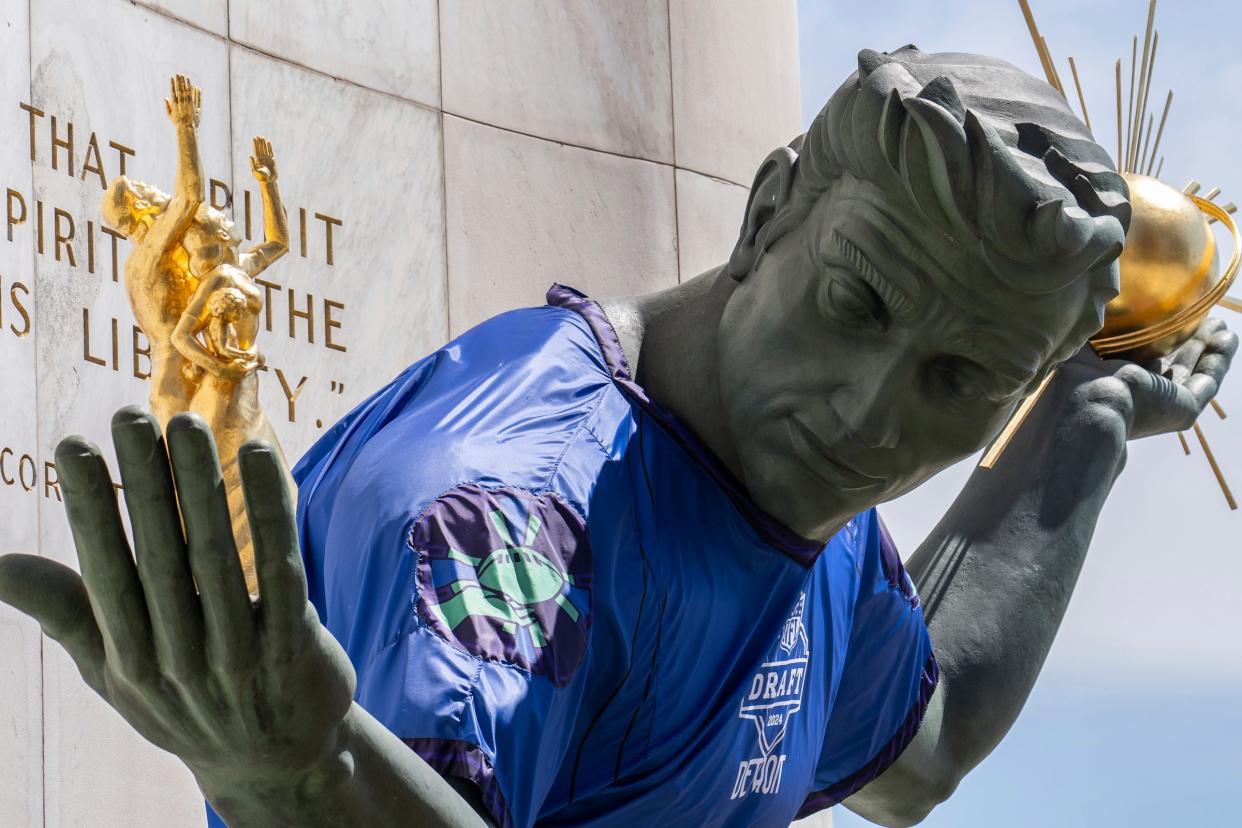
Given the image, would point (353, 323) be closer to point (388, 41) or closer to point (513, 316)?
point (388, 41)

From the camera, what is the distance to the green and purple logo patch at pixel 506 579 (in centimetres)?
349

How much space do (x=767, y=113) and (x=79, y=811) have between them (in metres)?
3.48

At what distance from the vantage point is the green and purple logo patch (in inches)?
137

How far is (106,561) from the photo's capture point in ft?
9.33

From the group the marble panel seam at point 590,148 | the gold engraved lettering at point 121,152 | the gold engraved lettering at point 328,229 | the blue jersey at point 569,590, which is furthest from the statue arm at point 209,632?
the marble panel seam at point 590,148

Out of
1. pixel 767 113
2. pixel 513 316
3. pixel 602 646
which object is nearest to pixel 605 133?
pixel 767 113

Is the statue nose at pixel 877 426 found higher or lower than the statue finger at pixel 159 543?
lower

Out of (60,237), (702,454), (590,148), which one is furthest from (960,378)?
(590,148)

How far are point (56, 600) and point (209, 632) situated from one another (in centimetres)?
19

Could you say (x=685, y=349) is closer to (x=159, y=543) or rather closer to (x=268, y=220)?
(x=268, y=220)

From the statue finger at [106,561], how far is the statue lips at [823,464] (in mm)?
1418

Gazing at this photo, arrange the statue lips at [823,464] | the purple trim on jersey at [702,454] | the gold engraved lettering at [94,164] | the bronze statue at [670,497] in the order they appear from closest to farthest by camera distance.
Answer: the bronze statue at [670,497]
the statue lips at [823,464]
the purple trim on jersey at [702,454]
the gold engraved lettering at [94,164]

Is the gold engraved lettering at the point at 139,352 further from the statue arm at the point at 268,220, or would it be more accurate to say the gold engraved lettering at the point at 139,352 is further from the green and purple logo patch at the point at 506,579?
the green and purple logo patch at the point at 506,579

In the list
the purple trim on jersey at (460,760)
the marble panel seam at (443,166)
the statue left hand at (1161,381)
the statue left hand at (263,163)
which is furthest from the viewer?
the marble panel seam at (443,166)
